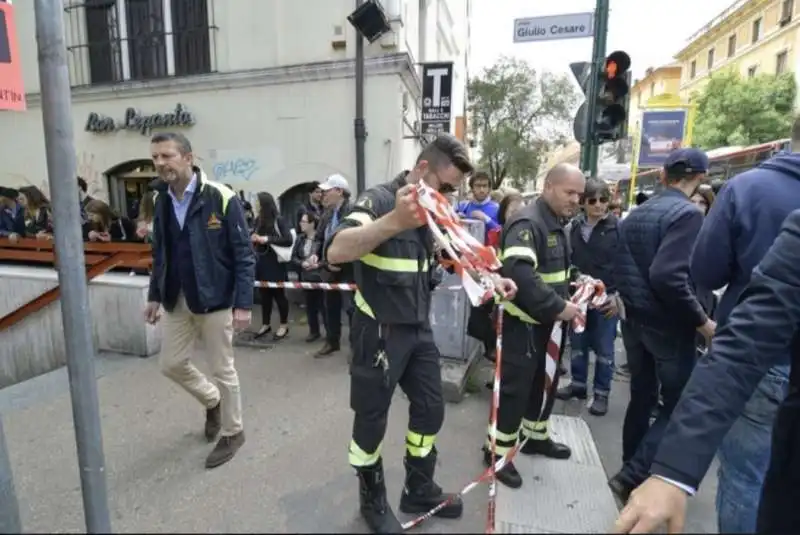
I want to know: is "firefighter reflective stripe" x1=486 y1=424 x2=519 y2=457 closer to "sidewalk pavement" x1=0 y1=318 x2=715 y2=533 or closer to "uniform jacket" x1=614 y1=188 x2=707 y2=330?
"sidewalk pavement" x1=0 y1=318 x2=715 y2=533

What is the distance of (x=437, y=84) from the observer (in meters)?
7.79

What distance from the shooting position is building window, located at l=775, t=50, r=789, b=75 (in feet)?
101

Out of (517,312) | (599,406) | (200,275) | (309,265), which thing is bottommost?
(599,406)

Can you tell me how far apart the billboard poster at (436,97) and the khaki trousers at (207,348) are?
529 centimetres

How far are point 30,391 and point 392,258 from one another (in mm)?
4150

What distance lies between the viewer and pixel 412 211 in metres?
1.71

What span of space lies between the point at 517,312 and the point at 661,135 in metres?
6.88

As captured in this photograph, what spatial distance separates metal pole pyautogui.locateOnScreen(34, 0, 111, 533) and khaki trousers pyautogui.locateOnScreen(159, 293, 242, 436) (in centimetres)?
154

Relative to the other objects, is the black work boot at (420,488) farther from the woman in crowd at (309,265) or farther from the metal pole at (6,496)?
the woman in crowd at (309,265)

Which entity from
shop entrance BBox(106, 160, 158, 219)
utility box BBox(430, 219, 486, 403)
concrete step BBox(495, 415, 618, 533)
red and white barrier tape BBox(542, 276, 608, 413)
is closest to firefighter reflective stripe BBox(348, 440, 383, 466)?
concrete step BBox(495, 415, 618, 533)

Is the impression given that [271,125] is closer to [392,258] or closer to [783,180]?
[392,258]

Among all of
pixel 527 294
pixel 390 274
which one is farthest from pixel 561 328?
pixel 390 274

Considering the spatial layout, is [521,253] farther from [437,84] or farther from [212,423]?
[437,84]

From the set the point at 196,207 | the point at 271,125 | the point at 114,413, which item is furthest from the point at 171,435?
the point at 271,125
